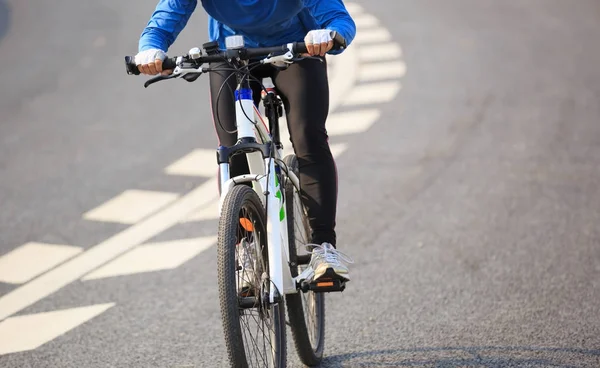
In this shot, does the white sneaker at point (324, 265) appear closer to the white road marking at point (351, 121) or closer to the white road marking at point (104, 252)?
the white road marking at point (104, 252)

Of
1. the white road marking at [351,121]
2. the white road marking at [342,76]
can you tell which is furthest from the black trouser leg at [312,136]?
the white road marking at [342,76]

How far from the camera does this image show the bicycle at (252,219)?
394cm

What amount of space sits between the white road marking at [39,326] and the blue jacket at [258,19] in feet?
6.86

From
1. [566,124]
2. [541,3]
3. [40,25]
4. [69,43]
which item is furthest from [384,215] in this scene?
[541,3]

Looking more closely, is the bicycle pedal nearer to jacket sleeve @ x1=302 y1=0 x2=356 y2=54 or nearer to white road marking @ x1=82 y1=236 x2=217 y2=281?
A: jacket sleeve @ x1=302 y1=0 x2=356 y2=54

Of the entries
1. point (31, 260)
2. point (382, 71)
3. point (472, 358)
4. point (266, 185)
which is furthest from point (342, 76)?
point (266, 185)

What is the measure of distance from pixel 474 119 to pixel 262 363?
635 centimetres

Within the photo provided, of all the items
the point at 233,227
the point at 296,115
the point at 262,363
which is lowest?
the point at 262,363

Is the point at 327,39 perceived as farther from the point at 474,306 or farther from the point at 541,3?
the point at 541,3

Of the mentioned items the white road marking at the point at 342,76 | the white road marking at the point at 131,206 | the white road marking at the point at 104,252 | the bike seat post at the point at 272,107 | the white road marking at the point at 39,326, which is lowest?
the white road marking at the point at 39,326

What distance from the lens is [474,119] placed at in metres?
10.4

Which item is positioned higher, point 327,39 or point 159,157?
A: point 327,39

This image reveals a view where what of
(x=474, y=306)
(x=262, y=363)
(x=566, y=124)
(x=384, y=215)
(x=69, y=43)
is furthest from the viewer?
(x=69, y=43)

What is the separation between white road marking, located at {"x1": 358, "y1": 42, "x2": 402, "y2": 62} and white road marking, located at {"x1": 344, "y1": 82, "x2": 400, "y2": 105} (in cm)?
127
